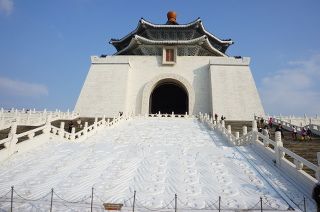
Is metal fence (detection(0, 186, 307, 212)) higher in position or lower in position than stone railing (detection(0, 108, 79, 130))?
lower

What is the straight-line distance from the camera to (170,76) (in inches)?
1191

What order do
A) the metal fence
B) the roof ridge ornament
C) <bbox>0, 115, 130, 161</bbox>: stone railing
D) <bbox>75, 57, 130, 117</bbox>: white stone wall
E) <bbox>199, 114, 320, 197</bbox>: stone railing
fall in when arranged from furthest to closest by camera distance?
the roof ridge ornament
<bbox>75, 57, 130, 117</bbox>: white stone wall
<bbox>0, 115, 130, 161</bbox>: stone railing
<bbox>199, 114, 320, 197</bbox>: stone railing
the metal fence

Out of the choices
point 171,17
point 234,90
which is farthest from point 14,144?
point 171,17

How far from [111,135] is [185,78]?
51.4 feet

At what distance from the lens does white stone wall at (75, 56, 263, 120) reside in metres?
27.5

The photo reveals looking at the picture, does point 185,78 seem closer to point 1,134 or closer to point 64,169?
point 1,134

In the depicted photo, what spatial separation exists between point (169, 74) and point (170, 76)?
0.79ft

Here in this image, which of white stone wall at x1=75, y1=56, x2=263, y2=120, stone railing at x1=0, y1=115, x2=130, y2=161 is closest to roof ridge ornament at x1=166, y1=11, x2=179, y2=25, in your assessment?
white stone wall at x1=75, y1=56, x2=263, y2=120

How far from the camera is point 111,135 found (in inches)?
632

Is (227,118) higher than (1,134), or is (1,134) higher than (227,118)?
(227,118)

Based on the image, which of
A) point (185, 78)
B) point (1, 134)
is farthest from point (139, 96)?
point (1, 134)

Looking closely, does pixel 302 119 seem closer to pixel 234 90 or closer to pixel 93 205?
pixel 234 90

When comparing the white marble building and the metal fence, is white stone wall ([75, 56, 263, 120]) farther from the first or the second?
the metal fence

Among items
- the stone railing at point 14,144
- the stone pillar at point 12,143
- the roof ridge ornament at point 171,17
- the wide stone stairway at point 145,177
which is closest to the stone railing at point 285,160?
the wide stone stairway at point 145,177
